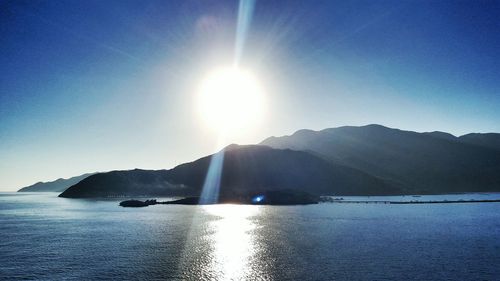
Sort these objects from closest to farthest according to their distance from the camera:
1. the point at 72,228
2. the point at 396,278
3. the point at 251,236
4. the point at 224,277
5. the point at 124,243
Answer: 1. the point at 396,278
2. the point at 224,277
3. the point at 124,243
4. the point at 251,236
5. the point at 72,228

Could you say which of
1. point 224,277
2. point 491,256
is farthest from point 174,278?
point 491,256

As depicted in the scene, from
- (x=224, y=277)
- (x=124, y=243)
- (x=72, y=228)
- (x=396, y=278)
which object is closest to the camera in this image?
(x=396, y=278)

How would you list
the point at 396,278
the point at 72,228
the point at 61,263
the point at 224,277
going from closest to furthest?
the point at 396,278
the point at 224,277
the point at 61,263
the point at 72,228

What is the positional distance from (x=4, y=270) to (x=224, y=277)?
36.9 metres

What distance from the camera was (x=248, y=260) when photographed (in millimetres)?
61719

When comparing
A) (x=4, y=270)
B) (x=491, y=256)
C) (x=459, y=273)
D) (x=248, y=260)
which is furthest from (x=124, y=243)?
(x=491, y=256)

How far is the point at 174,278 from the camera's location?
4947cm

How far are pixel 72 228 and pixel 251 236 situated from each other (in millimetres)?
65298

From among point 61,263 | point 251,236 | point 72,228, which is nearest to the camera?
point 61,263

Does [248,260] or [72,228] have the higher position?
[72,228]

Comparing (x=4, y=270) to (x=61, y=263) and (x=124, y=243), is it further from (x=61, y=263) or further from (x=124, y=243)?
(x=124, y=243)

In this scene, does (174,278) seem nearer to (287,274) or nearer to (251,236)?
(287,274)

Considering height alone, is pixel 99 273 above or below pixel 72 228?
below

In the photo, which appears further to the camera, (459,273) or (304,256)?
(304,256)
